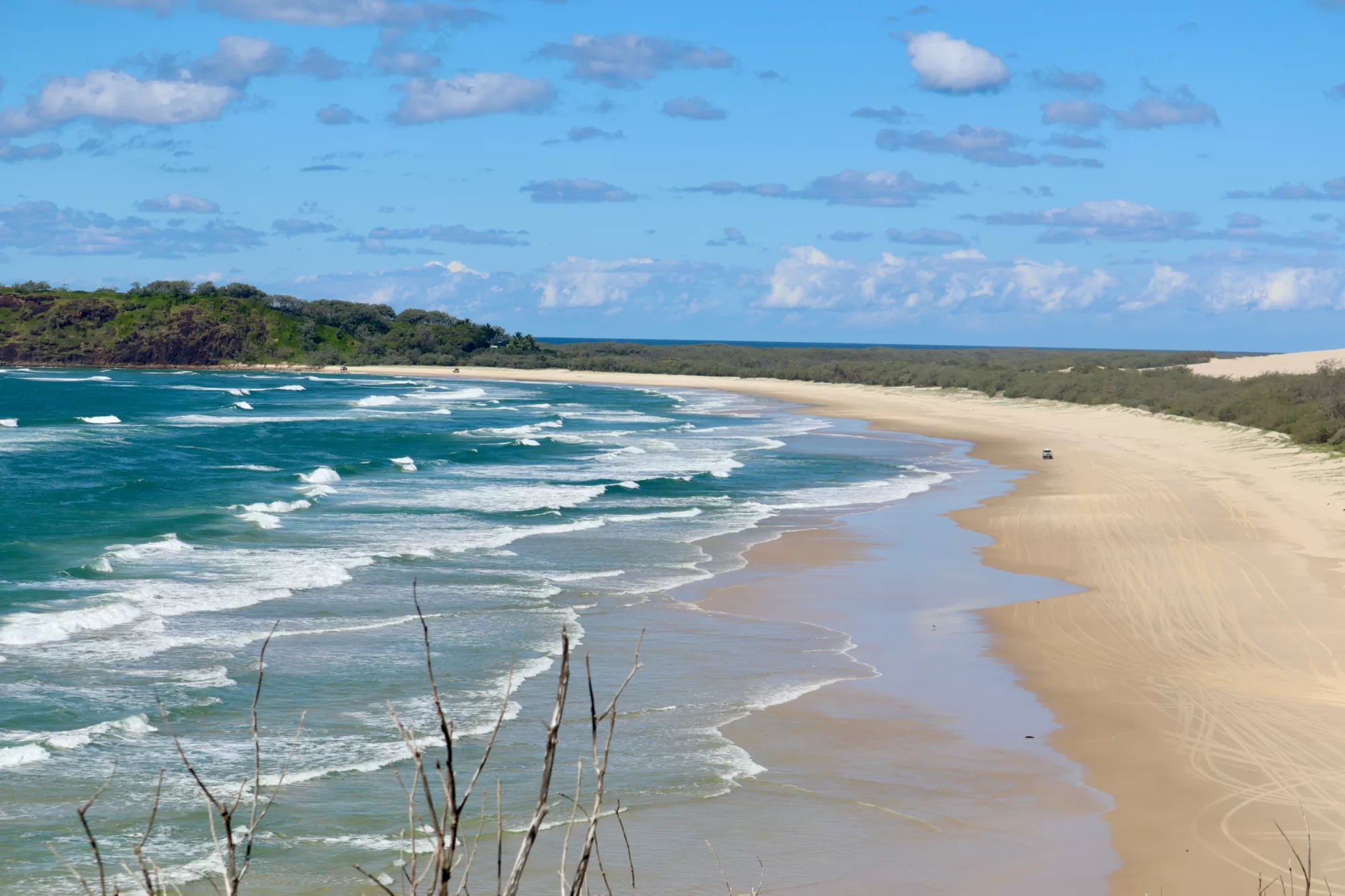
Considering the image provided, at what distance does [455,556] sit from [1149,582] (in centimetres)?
1041

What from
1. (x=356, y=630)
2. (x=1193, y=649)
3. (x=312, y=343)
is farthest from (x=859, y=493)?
(x=312, y=343)

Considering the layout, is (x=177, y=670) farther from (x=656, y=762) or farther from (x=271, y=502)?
(x=271, y=502)

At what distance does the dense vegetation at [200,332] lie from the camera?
116375mm

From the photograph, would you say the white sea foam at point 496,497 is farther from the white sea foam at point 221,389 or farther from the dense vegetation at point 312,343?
the dense vegetation at point 312,343

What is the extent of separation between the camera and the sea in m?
9.00

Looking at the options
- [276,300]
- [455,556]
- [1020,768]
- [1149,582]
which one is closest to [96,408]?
[455,556]

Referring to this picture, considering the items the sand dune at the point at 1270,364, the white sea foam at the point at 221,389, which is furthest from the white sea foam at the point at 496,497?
the white sea foam at the point at 221,389

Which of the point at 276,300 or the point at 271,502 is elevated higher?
the point at 276,300

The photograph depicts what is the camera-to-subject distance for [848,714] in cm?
1143

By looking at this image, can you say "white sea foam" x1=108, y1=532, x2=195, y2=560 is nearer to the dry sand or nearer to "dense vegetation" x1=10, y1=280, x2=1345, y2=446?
the dry sand

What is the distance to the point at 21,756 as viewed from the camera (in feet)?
32.5

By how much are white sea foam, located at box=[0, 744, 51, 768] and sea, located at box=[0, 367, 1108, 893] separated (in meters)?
0.03

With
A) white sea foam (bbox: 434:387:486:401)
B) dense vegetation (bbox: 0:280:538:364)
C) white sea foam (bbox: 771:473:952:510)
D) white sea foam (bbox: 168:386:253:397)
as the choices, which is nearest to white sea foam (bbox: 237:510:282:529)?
white sea foam (bbox: 771:473:952:510)

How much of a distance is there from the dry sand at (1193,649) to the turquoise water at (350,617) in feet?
9.12
